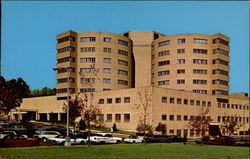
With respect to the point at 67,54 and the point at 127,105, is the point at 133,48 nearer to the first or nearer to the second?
the point at 67,54

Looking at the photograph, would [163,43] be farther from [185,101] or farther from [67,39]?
[67,39]

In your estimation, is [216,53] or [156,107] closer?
[156,107]

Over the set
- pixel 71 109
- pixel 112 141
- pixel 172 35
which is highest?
pixel 172 35

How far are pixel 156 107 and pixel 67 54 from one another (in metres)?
36.4

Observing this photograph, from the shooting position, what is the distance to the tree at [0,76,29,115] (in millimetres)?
76688

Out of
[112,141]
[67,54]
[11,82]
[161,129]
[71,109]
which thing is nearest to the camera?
[112,141]

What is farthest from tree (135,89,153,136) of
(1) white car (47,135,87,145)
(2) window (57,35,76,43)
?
(2) window (57,35,76,43)

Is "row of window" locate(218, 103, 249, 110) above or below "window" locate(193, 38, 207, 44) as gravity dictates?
below

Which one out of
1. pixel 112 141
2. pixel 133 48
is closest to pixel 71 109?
pixel 112 141

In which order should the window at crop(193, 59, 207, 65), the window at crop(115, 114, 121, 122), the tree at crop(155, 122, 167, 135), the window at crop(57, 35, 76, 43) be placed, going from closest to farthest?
1. the tree at crop(155, 122, 167, 135)
2. the window at crop(115, 114, 121, 122)
3. the window at crop(57, 35, 76, 43)
4. the window at crop(193, 59, 207, 65)

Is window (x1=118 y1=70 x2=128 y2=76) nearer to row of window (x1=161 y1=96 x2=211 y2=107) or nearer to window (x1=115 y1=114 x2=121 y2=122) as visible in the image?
window (x1=115 y1=114 x2=121 y2=122)

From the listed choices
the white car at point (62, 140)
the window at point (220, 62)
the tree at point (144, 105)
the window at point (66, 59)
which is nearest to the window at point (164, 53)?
the window at point (220, 62)

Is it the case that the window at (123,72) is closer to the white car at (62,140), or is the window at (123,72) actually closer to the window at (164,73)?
the window at (164,73)

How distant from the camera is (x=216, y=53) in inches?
3917
